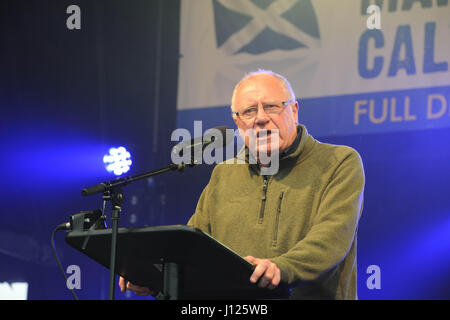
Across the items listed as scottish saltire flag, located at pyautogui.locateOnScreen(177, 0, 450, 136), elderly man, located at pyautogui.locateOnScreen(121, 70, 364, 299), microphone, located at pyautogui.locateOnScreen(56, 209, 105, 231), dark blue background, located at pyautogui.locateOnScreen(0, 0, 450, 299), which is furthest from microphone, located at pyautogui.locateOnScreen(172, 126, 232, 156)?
dark blue background, located at pyautogui.locateOnScreen(0, 0, 450, 299)

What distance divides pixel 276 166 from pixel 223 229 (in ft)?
1.26

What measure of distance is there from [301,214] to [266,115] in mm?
536

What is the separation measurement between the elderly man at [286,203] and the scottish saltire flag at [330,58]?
170 centimetres

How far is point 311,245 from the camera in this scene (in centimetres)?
204

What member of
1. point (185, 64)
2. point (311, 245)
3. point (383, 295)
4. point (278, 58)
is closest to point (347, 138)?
point (278, 58)

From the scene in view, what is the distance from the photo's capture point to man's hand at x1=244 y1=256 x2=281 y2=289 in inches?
69.4

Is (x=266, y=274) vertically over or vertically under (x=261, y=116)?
under

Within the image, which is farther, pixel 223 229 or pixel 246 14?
pixel 246 14

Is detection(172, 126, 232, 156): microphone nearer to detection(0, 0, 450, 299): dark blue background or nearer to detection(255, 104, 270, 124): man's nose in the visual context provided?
detection(255, 104, 270, 124): man's nose

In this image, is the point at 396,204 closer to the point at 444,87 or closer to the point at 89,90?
the point at 444,87

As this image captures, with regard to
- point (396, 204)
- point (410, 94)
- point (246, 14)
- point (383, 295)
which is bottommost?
point (383, 295)

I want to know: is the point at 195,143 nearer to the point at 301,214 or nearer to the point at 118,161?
the point at 301,214

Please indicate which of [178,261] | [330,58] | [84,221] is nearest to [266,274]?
[178,261]

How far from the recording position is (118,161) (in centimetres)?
500
